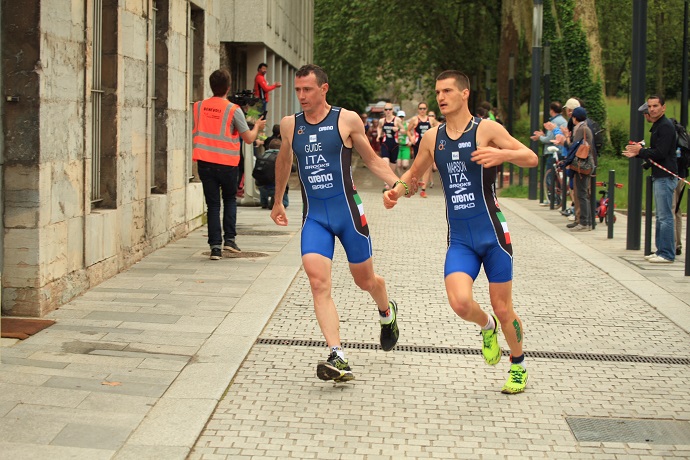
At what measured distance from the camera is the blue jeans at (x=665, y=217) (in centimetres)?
1327

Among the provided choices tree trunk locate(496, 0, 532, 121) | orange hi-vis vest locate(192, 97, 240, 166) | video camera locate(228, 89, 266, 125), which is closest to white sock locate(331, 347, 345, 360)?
orange hi-vis vest locate(192, 97, 240, 166)

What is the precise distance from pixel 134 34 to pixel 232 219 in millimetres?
2271

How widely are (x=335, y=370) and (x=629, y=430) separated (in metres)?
1.73

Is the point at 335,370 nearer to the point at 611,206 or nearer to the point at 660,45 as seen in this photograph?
the point at 611,206

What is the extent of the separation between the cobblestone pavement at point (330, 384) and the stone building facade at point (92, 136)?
1.50 feet

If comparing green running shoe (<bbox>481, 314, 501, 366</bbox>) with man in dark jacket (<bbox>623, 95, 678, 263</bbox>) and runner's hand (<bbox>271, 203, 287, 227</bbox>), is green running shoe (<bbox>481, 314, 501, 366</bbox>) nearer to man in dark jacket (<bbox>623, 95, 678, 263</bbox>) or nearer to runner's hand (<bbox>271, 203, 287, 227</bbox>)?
runner's hand (<bbox>271, 203, 287, 227</bbox>)

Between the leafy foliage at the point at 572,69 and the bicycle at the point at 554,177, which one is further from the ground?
the leafy foliage at the point at 572,69

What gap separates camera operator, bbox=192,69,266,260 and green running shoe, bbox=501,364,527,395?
19.3ft

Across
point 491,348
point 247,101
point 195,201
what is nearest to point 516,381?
point 491,348

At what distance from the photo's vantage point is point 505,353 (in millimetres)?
8109

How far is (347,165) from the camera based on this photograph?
7.43 metres

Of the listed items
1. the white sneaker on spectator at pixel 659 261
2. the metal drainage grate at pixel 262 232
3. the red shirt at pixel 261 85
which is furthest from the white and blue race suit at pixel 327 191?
the red shirt at pixel 261 85

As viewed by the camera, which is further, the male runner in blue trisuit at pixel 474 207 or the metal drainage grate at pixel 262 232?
the metal drainage grate at pixel 262 232

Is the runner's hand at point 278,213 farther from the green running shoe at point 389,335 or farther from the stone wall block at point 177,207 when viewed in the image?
the stone wall block at point 177,207
